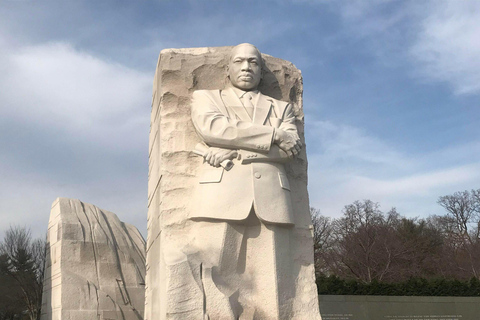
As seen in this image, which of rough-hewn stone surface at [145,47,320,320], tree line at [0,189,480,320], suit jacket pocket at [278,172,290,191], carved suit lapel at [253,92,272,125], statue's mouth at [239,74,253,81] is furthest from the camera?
Answer: tree line at [0,189,480,320]

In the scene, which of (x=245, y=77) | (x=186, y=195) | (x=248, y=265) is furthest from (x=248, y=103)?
(x=248, y=265)

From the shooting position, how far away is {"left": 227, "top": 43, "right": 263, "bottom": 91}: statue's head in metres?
5.01

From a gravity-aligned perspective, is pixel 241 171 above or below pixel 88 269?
above

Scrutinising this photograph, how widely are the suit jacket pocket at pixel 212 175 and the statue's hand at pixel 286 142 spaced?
580mm

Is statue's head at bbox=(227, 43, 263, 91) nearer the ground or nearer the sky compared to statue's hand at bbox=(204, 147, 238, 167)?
nearer the sky

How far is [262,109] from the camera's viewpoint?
4.88 metres

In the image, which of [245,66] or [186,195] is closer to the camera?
[186,195]

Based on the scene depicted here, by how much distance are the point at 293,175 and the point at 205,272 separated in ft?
4.56

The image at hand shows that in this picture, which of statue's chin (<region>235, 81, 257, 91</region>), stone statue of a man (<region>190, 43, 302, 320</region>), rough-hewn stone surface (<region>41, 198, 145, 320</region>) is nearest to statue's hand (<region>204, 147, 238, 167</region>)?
stone statue of a man (<region>190, 43, 302, 320</region>)

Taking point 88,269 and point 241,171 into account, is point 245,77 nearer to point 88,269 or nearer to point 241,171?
point 241,171

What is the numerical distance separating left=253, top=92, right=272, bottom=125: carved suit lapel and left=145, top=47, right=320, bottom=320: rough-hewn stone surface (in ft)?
1.22

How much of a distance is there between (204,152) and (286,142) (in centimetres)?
75

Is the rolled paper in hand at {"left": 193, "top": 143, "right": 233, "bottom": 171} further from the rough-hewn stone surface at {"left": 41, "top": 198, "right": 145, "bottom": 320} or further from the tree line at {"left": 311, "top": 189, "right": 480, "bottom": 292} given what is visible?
the tree line at {"left": 311, "top": 189, "right": 480, "bottom": 292}

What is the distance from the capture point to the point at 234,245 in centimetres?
446
